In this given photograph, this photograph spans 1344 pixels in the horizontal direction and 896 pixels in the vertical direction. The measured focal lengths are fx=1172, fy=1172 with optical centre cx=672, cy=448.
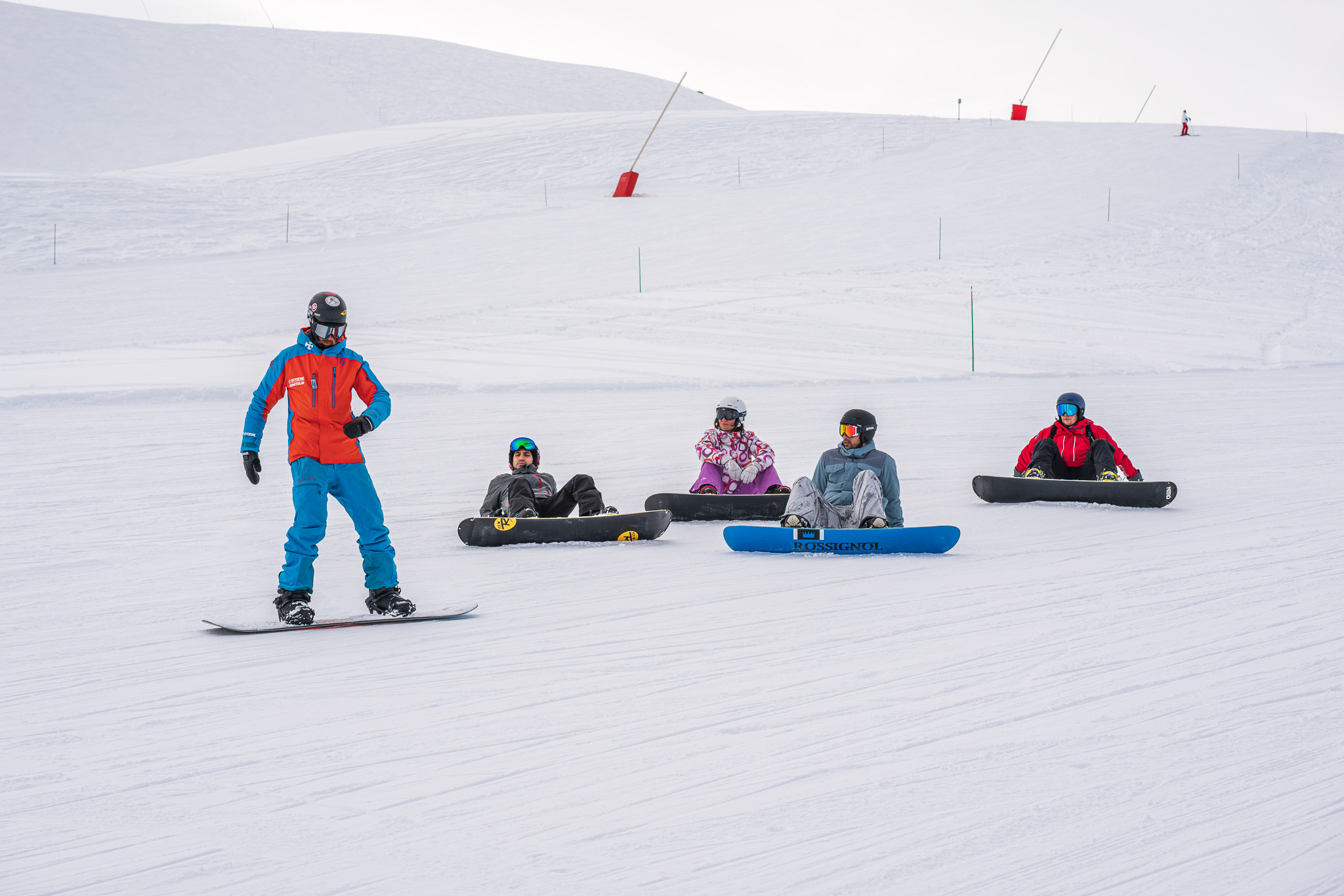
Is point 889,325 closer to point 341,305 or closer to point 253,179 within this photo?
point 341,305

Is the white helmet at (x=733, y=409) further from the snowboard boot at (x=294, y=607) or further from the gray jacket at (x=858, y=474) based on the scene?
the snowboard boot at (x=294, y=607)

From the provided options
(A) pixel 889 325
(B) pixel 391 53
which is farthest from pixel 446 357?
(B) pixel 391 53

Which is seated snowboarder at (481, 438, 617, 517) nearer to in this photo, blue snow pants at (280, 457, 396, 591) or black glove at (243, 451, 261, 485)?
blue snow pants at (280, 457, 396, 591)

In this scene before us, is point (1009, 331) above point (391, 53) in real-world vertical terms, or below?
below

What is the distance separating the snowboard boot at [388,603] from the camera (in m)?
5.61

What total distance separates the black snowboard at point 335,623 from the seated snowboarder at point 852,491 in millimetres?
2575

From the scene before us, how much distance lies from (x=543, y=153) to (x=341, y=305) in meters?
33.1

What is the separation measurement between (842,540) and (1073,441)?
311 centimetres

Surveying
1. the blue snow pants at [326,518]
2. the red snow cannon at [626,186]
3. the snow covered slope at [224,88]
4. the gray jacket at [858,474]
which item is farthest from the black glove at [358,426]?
the snow covered slope at [224,88]

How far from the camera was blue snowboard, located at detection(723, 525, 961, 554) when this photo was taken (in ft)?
23.6

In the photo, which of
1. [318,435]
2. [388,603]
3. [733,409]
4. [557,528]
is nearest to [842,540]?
[733,409]

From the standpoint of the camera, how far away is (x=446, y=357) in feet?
63.6

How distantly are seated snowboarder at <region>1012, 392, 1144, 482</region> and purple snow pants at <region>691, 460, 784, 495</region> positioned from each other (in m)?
2.11

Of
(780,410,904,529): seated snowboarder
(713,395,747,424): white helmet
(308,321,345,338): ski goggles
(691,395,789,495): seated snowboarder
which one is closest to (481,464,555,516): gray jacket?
(691,395,789,495): seated snowboarder
